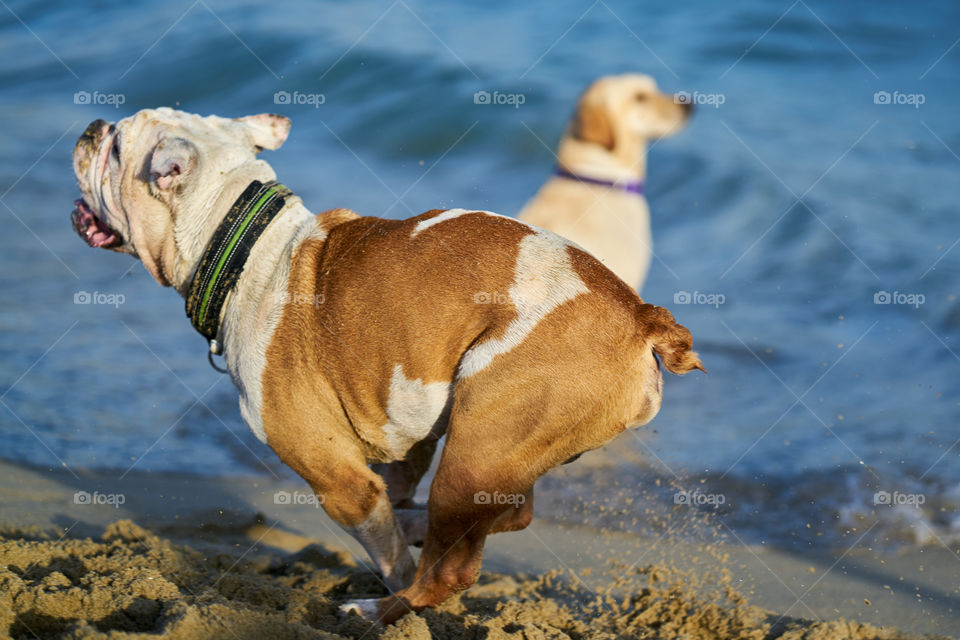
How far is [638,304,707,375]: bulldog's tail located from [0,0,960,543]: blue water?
7.79ft

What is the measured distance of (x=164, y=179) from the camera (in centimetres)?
410

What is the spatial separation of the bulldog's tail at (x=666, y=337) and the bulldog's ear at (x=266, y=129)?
204 centimetres

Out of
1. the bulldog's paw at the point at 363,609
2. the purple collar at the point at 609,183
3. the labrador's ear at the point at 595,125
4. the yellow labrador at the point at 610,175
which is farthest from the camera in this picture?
the labrador's ear at the point at 595,125

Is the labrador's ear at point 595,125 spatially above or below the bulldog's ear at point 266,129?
above

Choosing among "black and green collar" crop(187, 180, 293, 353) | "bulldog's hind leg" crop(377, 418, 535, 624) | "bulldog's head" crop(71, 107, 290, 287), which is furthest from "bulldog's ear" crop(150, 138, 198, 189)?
"bulldog's hind leg" crop(377, 418, 535, 624)

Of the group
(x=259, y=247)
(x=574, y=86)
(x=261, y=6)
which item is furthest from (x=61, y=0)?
(x=259, y=247)

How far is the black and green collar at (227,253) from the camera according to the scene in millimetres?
4125

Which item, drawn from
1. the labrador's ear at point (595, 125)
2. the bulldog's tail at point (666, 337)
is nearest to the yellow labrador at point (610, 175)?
the labrador's ear at point (595, 125)

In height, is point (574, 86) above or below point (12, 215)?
above

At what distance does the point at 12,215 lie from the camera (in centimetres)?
1074

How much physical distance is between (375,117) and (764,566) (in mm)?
10330

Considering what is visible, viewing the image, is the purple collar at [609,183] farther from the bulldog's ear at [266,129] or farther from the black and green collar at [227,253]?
the black and green collar at [227,253]

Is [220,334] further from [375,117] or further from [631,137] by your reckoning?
[375,117]

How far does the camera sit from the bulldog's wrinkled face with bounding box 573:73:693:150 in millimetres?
7512
